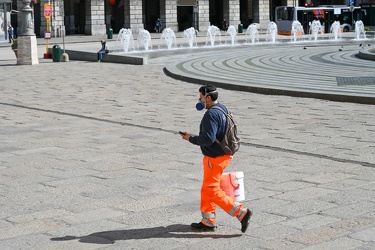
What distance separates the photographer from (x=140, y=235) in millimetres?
6777

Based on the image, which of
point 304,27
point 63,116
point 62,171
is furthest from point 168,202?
point 304,27

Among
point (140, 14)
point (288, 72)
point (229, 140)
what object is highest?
point (140, 14)

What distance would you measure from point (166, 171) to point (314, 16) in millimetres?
48845

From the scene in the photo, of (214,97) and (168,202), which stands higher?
(214,97)

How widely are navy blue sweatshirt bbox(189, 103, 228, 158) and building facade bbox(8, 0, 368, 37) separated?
49.3 metres

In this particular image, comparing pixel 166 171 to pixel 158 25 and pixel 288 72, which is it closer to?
pixel 288 72

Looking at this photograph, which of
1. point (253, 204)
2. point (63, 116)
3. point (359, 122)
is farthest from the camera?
point (63, 116)

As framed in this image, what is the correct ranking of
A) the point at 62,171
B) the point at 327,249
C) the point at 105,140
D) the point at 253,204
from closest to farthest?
the point at 327,249
the point at 253,204
the point at 62,171
the point at 105,140

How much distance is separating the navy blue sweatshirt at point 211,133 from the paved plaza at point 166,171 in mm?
749

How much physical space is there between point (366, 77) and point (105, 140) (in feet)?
35.0

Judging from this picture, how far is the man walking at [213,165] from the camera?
6645mm

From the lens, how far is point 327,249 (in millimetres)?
6266

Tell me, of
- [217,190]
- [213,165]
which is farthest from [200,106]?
[217,190]

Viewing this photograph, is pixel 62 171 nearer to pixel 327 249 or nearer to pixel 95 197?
pixel 95 197
